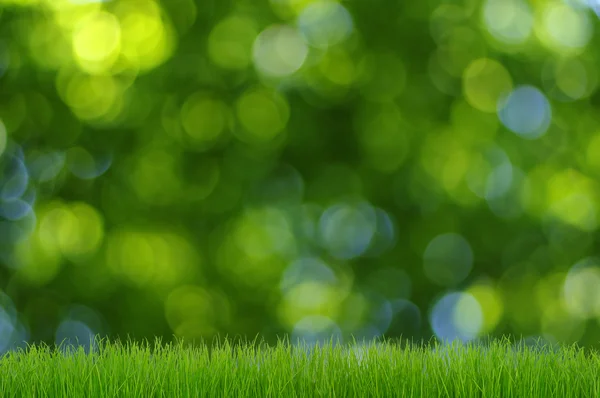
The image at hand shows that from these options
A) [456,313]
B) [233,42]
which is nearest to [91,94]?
[233,42]

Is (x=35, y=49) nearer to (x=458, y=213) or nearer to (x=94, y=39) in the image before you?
(x=94, y=39)

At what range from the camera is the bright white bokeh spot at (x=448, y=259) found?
662 cm

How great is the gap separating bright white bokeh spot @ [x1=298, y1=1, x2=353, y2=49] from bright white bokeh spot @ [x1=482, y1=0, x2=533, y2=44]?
1230 millimetres

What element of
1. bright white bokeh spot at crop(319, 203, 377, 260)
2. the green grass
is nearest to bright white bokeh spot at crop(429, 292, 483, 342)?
bright white bokeh spot at crop(319, 203, 377, 260)

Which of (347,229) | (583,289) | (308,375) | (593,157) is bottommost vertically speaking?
(308,375)

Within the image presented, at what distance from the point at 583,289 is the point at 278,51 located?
10.9 feet

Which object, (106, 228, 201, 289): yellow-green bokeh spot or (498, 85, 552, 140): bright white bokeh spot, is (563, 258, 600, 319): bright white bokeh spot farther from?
(106, 228, 201, 289): yellow-green bokeh spot

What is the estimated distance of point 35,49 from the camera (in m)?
6.98

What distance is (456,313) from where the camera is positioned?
21.7ft

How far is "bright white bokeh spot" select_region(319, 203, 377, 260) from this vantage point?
643 cm

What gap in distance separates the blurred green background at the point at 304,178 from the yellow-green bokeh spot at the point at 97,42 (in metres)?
0.01

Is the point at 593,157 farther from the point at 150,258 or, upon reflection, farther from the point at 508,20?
the point at 150,258

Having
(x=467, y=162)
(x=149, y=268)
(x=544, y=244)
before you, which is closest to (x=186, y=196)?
(x=149, y=268)

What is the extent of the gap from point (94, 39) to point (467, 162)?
3331 millimetres
